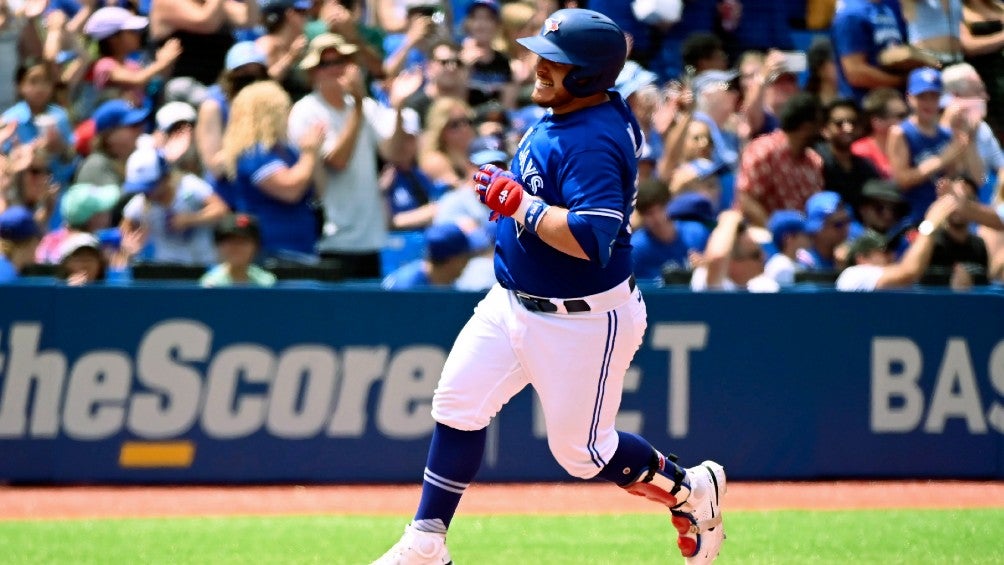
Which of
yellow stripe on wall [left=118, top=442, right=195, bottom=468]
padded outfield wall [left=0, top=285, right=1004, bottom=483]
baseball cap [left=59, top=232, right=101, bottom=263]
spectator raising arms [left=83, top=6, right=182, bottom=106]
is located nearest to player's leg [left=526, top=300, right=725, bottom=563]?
padded outfield wall [left=0, top=285, right=1004, bottom=483]

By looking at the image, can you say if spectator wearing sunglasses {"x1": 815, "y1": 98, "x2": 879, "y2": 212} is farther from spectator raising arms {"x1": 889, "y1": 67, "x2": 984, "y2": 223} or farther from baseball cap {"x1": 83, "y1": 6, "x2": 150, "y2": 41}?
baseball cap {"x1": 83, "y1": 6, "x2": 150, "y2": 41}

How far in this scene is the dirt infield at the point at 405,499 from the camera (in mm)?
8023

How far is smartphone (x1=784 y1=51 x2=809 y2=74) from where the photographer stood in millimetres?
12227

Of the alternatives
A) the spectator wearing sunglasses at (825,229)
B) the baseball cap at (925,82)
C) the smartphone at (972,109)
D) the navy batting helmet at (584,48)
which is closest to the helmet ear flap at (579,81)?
the navy batting helmet at (584,48)

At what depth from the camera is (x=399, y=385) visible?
29.2 ft

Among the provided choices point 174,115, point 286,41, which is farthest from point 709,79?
point 174,115

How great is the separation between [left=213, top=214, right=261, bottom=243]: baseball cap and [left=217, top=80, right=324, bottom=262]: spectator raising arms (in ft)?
1.82

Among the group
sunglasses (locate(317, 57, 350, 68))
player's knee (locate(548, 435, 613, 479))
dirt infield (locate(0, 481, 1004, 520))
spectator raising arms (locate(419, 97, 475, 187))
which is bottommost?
dirt infield (locate(0, 481, 1004, 520))

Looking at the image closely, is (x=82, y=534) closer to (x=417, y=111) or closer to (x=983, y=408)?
(x=417, y=111)

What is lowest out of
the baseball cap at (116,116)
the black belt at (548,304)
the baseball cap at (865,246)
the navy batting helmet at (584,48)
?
the baseball cap at (865,246)

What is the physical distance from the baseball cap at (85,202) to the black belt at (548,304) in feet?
17.4

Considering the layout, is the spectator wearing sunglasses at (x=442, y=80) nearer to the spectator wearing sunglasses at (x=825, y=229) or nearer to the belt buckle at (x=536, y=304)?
the spectator wearing sunglasses at (x=825, y=229)

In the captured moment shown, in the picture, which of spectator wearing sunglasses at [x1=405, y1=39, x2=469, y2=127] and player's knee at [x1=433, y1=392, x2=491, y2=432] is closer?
player's knee at [x1=433, y1=392, x2=491, y2=432]

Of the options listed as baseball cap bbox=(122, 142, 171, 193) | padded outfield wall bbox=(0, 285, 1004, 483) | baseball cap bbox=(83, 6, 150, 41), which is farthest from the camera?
baseball cap bbox=(83, 6, 150, 41)
